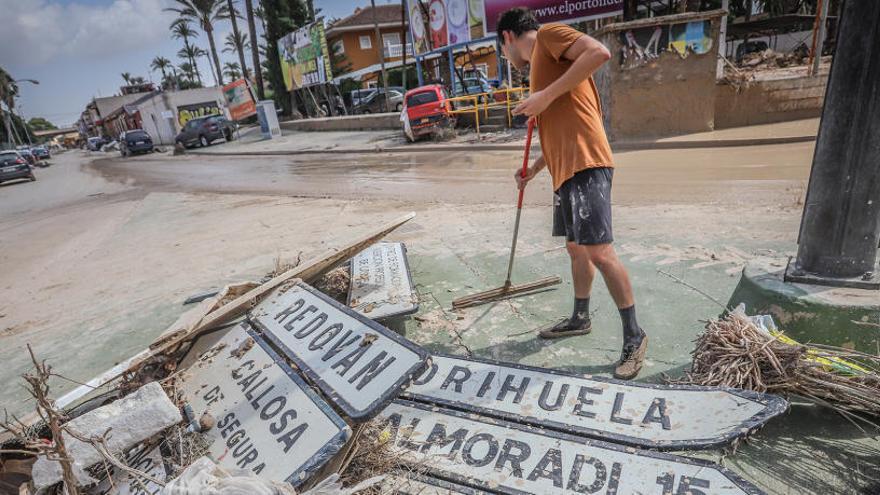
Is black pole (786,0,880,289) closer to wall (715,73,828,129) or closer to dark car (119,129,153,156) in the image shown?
wall (715,73,828,129)

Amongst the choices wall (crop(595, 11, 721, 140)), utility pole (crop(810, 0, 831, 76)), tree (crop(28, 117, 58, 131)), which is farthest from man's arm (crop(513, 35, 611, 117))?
tree (crop(28, 117, 58, 131))

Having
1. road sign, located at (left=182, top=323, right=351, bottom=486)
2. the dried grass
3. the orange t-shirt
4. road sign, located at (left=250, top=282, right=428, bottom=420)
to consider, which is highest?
the orange t-shirt

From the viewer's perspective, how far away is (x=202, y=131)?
25.1 m

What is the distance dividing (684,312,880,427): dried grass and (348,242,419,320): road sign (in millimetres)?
1728

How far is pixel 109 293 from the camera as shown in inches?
182

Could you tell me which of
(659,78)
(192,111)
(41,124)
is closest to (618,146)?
(659,78)

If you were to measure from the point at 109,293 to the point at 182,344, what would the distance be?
2824 mm

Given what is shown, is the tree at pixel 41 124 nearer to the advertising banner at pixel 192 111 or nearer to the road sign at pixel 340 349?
the advertising banner at pixel 192 111

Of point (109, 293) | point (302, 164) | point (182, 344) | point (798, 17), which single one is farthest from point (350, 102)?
point (182, 344)

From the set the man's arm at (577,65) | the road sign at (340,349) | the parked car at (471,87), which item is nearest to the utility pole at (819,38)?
the man's arm at (577,65)

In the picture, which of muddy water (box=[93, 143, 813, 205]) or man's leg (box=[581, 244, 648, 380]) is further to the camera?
muddy water (box=[93, 143, 813, 205])

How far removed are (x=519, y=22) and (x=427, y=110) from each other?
1241 cm

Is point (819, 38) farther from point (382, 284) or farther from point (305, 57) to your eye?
point (305, 57)

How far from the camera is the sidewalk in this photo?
8.68 meters
